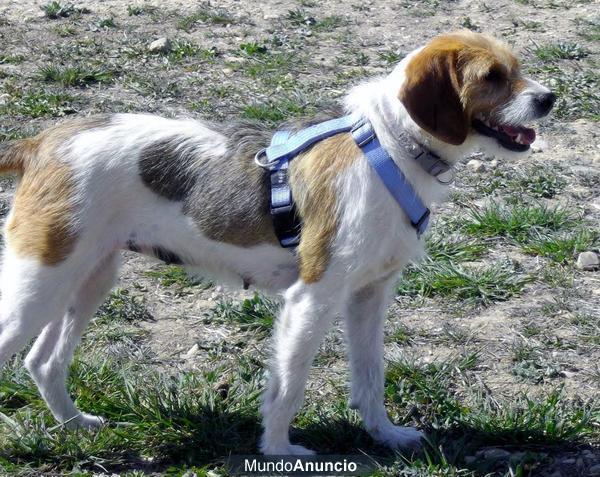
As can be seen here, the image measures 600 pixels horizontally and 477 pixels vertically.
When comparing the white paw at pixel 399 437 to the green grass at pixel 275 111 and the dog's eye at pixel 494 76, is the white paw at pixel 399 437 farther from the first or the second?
the green grass at pixel 275 111

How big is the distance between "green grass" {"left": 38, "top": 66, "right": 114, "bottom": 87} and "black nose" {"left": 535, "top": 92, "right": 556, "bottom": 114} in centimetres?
479

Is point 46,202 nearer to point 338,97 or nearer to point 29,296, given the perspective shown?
point 29,296

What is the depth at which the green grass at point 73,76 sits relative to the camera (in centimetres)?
781

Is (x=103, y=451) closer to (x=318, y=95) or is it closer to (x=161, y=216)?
(x=161, y=216)

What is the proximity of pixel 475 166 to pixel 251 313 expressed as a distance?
2.22m

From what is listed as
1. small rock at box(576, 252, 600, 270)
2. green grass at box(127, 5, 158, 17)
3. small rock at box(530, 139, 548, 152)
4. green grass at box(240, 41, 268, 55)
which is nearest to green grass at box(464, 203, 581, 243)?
small rock at box(576, 252, 600, 270)

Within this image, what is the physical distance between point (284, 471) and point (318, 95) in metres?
4.16

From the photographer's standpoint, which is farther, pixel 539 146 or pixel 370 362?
pixel 539 146

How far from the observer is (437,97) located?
3.79m

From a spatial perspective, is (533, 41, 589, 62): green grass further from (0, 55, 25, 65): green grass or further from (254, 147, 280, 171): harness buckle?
(254, 147, 280, 171): harness buckle

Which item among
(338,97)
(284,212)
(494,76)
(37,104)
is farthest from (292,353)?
(37,104)

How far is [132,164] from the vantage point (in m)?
4.03

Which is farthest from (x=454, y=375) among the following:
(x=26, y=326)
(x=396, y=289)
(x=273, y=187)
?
(x=26, y=326)

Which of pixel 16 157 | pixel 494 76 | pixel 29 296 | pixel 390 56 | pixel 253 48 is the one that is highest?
pixel 494 76
